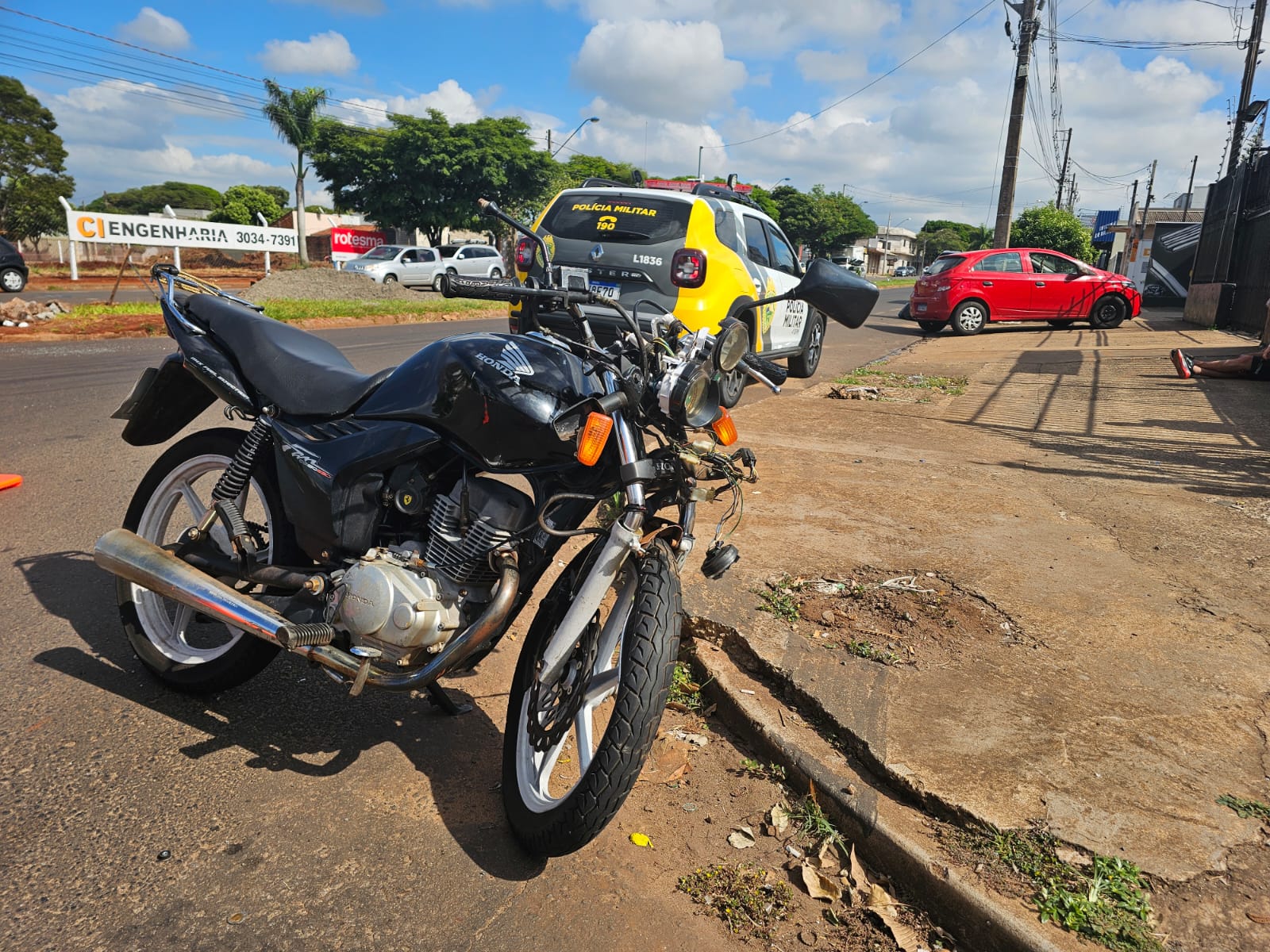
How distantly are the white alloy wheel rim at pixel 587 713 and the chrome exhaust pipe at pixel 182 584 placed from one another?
2.53 feet

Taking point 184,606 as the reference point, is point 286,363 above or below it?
above

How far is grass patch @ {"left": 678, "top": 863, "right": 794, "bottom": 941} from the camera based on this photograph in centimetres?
217

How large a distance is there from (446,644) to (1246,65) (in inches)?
1085

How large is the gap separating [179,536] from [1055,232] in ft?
122

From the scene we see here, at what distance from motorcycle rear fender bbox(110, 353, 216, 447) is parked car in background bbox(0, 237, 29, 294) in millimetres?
21941

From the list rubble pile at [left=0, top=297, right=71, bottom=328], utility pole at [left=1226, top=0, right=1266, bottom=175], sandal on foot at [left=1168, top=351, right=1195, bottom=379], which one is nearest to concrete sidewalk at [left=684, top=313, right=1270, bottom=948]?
sandal on foot at [left=1168, top=351, right=1195, bottom=379]

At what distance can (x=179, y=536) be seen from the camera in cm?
324

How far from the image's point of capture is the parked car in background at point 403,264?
27875 mm

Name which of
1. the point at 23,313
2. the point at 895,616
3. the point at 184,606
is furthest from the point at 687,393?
the point at 23,313

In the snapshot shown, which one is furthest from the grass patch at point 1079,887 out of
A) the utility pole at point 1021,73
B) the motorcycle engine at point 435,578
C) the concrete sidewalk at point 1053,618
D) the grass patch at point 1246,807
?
the utility pole at point 1021,73

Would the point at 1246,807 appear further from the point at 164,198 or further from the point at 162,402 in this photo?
the point at 164,198

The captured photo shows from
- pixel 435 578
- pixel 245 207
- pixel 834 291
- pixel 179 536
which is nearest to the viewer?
pixel 834 291

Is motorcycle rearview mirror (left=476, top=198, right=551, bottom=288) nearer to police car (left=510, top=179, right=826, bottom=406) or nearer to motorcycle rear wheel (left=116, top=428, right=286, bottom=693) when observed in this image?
motorcycle rear wheel (left=116, top=428, right=286, bottom=693)

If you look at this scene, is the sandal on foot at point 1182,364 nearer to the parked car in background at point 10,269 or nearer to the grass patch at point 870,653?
the grass patch at point 870,653
